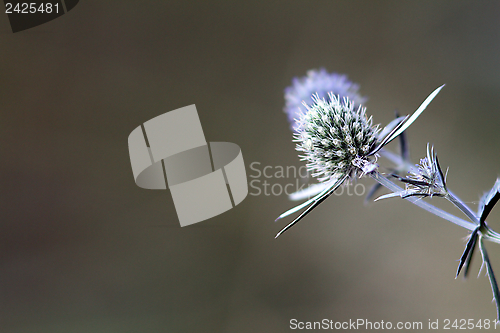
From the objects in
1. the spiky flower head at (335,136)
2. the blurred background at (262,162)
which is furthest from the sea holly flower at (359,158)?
the blurred background at (262,162)

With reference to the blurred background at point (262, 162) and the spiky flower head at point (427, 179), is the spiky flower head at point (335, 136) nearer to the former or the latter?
the spiky flower head at point (427, 179)

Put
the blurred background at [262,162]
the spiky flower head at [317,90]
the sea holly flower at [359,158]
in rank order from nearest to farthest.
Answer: the sea holly flower at [359,158] < the spiky flower head at [317,90] < the blurred background at [262,162]

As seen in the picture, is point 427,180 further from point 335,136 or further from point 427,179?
point 335,136

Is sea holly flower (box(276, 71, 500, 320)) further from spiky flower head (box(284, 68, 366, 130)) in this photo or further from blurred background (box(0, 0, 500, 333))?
blurred background (box(0, 0, 500, 333))

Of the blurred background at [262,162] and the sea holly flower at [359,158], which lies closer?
the sea holly flower at [359,158]

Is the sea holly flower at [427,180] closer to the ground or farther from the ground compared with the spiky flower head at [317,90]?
closer to the ground

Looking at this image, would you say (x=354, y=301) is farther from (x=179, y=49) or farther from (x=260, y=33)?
(x=179, y=49)

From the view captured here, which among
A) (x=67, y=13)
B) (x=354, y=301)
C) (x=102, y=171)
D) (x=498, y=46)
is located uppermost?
(x=67, y=13)

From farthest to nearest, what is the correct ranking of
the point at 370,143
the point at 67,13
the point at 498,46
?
the point at 498,46, the point at 67,13, the point at 370,143

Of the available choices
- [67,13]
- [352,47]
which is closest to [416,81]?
[352,47]
